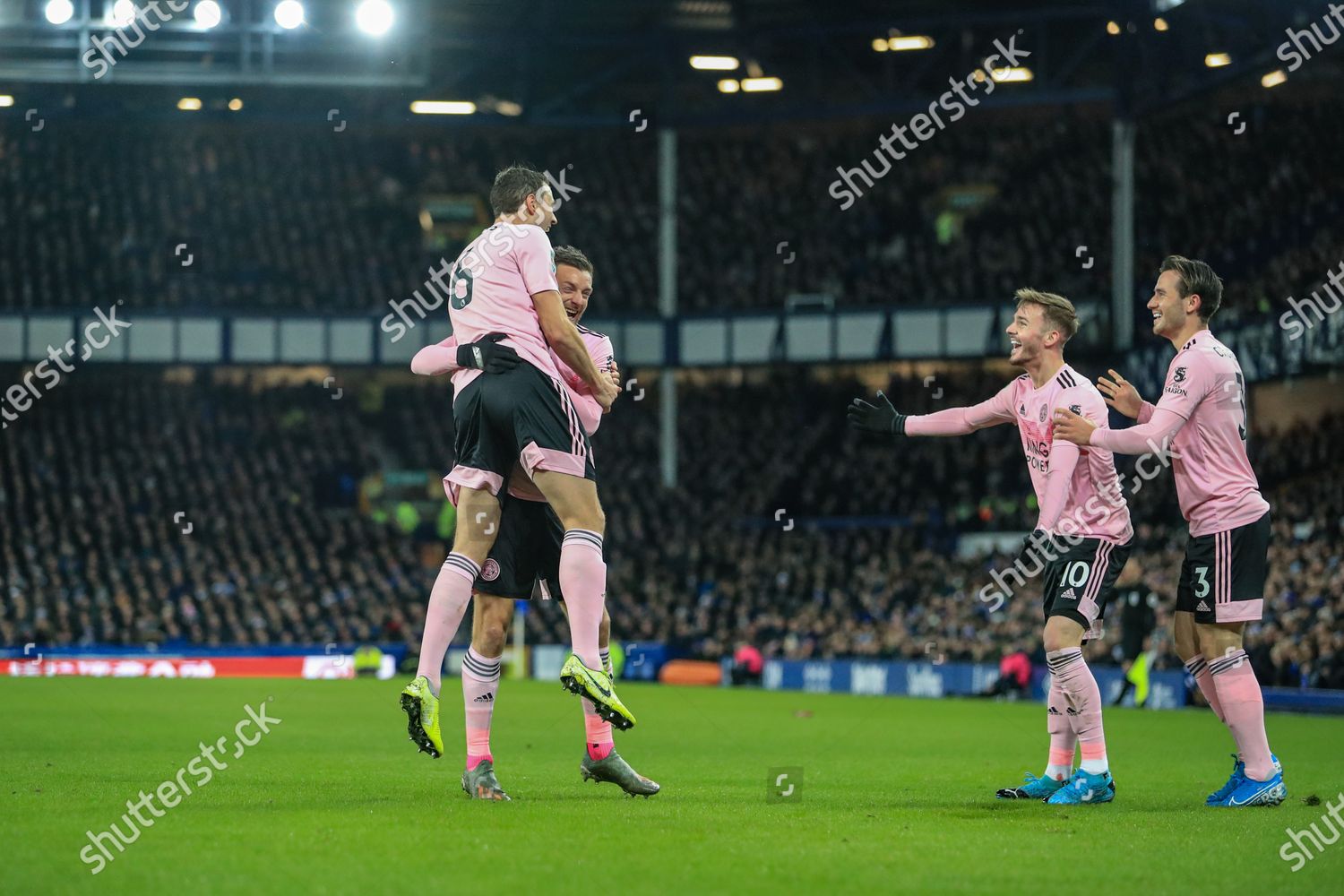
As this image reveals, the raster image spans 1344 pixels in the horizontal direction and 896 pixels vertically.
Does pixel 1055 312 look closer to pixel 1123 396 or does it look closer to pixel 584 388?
pixel 1123 396

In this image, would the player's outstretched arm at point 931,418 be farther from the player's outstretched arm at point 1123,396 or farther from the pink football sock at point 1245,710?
the pink football sock at point 1245,710

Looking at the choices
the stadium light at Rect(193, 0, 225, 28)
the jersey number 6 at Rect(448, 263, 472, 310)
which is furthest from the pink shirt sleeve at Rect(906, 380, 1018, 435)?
the stadium light at Rect(193, 0, 225, 28)

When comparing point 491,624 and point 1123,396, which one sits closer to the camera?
point 491,624

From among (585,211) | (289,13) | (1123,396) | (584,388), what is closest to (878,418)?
(1123,396)

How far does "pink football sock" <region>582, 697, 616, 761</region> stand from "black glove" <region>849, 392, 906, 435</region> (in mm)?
2354

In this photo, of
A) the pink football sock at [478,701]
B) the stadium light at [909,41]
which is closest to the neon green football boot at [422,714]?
the pink football sock at [478,701]

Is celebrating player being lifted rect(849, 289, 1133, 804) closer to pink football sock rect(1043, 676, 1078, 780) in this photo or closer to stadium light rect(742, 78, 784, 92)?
pink football sock rect(1043, 676, 1078, 780)

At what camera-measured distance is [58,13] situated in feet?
105

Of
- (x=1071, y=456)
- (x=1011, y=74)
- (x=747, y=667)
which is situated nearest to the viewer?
(x=1071, y=456)

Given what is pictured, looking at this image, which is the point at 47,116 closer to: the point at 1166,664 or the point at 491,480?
the point at 1166,664

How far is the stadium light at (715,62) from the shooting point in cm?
4331

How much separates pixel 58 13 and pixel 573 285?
86.3 ft

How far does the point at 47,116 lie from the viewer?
42.8 m

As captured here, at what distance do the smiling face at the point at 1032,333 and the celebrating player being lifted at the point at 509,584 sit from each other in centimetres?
246
